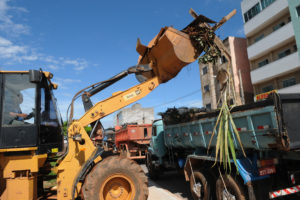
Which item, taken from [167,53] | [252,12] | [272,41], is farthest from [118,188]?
[252,12]

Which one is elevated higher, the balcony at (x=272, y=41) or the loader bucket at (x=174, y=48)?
the balcony at (x=272, y=41)

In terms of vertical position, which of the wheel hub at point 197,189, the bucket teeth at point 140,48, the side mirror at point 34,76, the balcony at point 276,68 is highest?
the balcony at point 276,68

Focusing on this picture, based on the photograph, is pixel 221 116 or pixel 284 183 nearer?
pixel 284 183

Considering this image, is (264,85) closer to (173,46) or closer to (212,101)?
(212,101)

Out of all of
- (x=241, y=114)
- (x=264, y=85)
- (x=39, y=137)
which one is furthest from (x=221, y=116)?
(x=264, y=85)

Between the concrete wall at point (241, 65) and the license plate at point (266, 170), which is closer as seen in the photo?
the license plate at point (266, 170)

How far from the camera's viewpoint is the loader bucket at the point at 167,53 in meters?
4.86

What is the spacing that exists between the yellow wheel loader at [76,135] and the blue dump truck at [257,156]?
1.61m

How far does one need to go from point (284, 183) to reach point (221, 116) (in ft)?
5.81

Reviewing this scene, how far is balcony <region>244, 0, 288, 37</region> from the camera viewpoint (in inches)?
834

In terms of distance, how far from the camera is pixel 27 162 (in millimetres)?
4242

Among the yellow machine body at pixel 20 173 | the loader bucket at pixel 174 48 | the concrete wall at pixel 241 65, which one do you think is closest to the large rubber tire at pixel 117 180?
the yellow machine body at pixel 20 173

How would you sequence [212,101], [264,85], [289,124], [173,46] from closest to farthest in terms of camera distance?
1. [289,124]
2. [173,46]
3. [264,85]
4. [212,101]

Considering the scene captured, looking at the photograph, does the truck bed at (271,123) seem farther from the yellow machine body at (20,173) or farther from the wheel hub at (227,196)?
the yellow machine body at (20,173)
